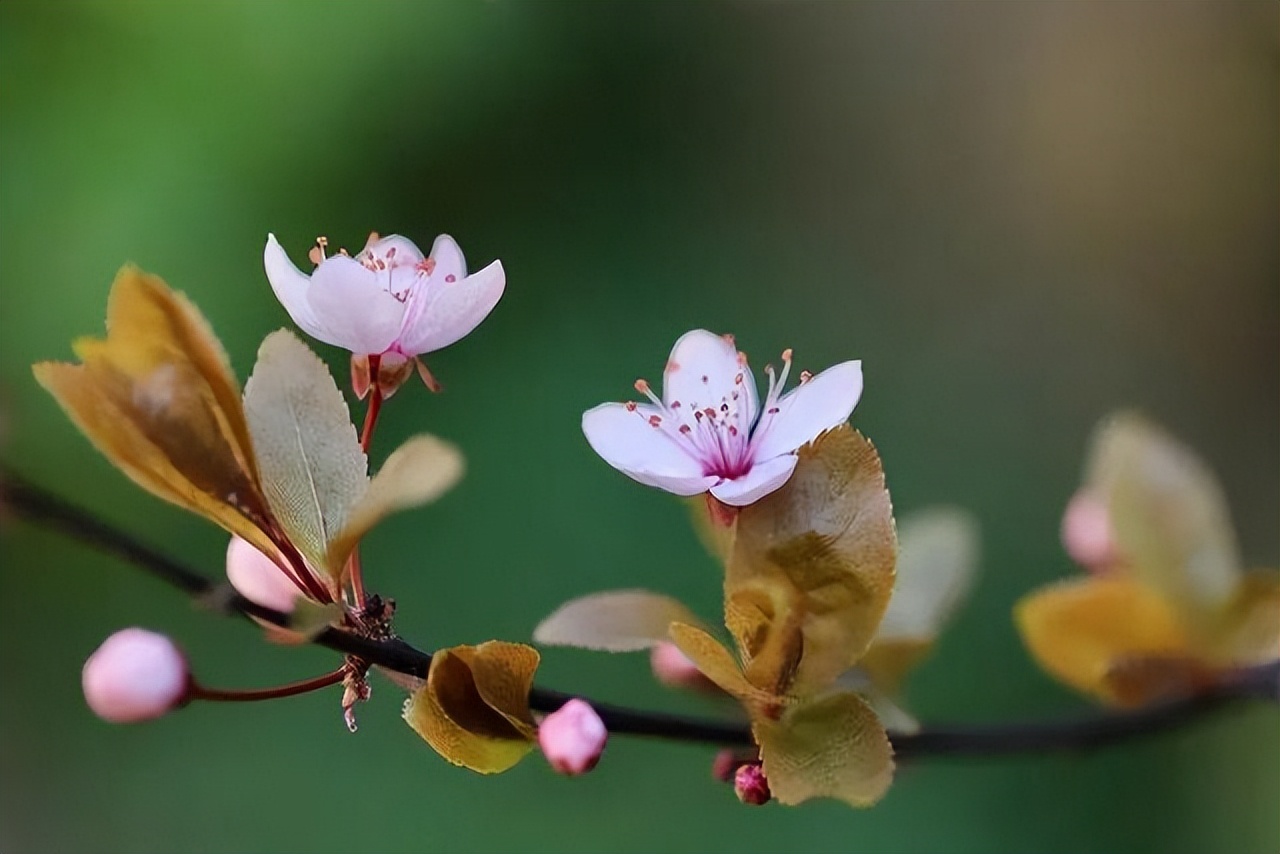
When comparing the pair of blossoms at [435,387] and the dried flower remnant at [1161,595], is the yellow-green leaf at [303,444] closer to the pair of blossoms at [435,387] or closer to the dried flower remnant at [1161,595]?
the pair of blossoms at [435,387]

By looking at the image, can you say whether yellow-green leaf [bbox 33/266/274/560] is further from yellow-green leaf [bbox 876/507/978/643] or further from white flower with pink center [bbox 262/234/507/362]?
yellow-green leaf [bbox 876/507/978/643]

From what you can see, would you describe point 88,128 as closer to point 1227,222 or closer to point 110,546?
point 110,546

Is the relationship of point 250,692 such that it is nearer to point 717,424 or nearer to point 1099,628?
point 717,424

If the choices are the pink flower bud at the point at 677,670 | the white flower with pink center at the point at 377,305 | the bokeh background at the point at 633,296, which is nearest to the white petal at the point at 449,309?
the white flower with pink center at the point at 377,305

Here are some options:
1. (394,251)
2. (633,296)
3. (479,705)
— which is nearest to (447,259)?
(394,251)

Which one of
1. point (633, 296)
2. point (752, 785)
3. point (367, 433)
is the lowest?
point (752, 785)

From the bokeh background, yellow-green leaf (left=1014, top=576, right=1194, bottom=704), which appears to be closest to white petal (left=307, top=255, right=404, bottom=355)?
yellow-green leaf (left=1014, top=576, right=1194, bottom=704)
